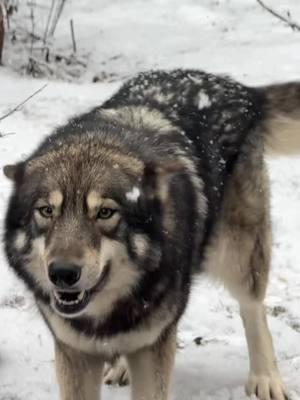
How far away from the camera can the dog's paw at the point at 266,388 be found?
183 inches

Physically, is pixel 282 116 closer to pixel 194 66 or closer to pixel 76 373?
pixel 76 373

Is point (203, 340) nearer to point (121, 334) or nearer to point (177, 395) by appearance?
point (177, 395)

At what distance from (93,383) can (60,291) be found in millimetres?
902

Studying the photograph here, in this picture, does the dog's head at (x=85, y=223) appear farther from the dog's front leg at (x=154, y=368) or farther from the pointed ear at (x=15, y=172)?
the dog's front leg at (x=154, y=368)

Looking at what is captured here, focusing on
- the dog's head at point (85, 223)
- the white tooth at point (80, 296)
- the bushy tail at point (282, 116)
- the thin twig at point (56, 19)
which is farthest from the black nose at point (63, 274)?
the thin twig at point (56, 19)

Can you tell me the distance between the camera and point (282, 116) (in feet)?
15.8

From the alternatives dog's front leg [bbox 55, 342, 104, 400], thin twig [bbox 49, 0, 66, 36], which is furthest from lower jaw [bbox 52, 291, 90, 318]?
thin twig [bbox 49, 0, 66, 36]

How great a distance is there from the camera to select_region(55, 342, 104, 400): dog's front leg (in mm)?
3854

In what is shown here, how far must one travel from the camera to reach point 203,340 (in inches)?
201

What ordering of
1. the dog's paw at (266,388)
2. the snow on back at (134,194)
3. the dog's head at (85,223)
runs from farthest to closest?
1. the dog's paw at (266,388)
2. the snow on back at (134,194)
3. the dog's head at (85,223)

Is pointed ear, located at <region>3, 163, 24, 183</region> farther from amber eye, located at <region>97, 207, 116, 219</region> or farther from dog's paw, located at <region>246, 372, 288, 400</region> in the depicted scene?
dog's paw, located at <region>246, 372, 288, 400</region>

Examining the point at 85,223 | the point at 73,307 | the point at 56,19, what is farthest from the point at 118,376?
the point at 56,19

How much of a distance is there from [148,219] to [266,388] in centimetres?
173

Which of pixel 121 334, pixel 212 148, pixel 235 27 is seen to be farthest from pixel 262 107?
pixel 235 27
